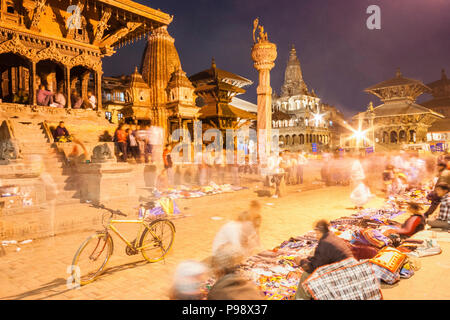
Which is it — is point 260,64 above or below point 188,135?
above

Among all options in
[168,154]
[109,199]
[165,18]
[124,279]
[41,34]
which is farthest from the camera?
[165,18]

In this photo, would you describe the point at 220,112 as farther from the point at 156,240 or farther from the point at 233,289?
the point at 233,289

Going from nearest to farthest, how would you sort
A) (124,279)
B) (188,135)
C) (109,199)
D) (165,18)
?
(124,279) → (109,199) → (165,18) → (188,135)

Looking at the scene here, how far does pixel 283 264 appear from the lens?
18.7 feet

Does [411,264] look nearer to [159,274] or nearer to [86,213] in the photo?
[159,274]

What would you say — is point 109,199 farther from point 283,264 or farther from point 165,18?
point 165,18

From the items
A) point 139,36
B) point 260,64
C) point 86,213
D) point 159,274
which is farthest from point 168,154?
point 139,36

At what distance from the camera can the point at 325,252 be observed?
13.7ft

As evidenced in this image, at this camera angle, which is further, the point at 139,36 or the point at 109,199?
the point at 139,36

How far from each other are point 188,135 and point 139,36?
10.7 metres

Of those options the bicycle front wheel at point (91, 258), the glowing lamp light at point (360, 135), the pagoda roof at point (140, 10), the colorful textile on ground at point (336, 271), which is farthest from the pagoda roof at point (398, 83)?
the bicycle front wheel at point (91, 258)

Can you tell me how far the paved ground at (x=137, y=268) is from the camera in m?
4.62

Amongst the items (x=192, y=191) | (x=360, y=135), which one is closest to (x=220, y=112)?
(x=192, y=191)
